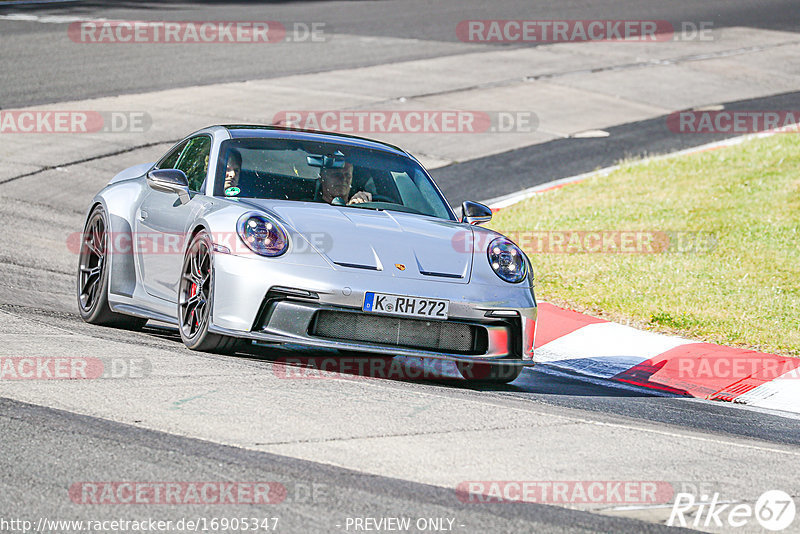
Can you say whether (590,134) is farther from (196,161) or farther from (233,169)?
(233,169)

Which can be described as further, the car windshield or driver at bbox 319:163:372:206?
driver at bbox 319:163:372:206

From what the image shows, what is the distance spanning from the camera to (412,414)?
18.2 feet

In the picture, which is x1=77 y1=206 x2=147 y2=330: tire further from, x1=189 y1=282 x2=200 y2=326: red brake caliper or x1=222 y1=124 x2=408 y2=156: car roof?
x1=189 y1=282 x2=200 y2=326: red brake caliper

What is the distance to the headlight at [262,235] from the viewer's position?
6.41 m

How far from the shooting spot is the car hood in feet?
21.2

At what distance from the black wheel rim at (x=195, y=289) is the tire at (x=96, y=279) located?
1.19 metres

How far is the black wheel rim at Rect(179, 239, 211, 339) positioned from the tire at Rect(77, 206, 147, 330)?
119 cm

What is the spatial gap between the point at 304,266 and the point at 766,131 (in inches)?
508

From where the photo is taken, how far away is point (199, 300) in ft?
21.9

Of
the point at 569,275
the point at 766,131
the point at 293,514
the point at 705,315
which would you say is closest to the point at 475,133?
the point at 766,131
